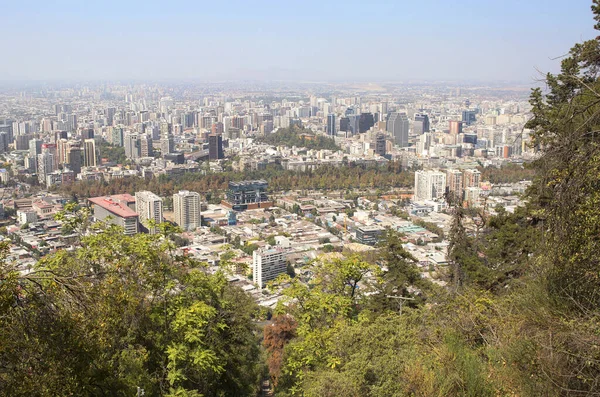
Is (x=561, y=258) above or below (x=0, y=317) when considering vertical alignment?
above

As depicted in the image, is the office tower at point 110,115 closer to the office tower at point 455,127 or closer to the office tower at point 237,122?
the office tower at point 237,122

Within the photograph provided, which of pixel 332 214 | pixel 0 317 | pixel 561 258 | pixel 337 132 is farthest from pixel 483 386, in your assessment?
pixel 337 132

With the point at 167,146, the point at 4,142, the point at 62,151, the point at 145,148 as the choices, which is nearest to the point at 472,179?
the point at 167,146

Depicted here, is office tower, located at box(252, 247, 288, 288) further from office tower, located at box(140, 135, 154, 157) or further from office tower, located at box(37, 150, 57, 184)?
office tower, located at box(140, 135, 154, 157)

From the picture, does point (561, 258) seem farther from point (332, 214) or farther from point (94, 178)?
point (94, 178)

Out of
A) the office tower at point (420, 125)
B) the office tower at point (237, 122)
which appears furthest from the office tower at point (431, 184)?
the office tower at point (237, 122)

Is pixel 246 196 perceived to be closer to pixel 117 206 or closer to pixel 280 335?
pixel 117 206
